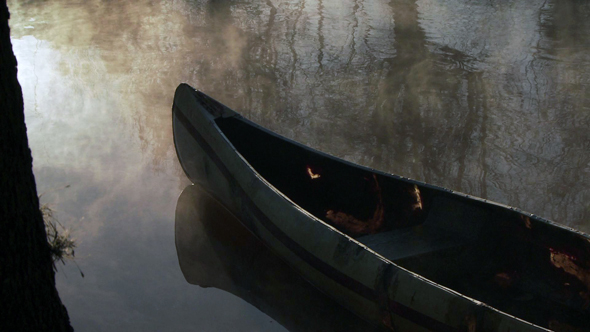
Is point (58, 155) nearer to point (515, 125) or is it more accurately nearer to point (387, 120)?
point (387, 120)

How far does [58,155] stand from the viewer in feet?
19.4

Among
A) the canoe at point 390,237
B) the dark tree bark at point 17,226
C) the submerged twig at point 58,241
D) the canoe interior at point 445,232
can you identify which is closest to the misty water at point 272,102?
the submerged twig at point 58,241

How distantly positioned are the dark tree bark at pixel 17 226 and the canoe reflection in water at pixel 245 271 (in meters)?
1.96

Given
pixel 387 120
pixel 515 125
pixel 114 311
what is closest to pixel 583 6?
pixel 515 125

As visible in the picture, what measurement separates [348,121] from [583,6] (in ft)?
25.9

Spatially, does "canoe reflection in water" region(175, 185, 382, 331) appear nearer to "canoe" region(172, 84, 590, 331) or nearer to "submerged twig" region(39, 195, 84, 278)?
"canoe" region(172, 84, 590, 331)

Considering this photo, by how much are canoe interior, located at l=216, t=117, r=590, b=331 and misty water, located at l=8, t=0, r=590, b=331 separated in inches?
42.8

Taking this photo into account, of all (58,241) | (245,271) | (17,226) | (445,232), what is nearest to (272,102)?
(245,271)

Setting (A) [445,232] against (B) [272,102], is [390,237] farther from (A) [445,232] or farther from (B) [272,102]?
(B) [272,102]

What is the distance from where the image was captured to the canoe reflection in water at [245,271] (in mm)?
3900

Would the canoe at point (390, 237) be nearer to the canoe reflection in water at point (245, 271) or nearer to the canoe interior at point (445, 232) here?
the canoe interior at point (445, 232)

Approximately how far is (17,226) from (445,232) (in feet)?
10.1

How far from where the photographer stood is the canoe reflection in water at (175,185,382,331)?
3.90m

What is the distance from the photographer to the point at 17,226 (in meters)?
A: 2.14
